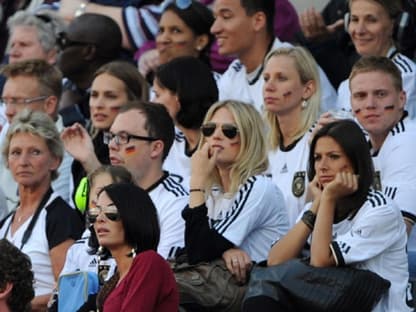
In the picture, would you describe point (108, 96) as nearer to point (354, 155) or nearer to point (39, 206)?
point (39, 206)

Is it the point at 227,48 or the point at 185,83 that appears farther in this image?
the point at 227,48

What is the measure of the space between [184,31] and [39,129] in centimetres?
177

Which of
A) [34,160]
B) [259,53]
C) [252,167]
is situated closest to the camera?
[252,167]

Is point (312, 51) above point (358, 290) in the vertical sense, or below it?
above

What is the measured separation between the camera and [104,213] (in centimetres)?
767

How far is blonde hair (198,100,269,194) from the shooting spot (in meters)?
8.50

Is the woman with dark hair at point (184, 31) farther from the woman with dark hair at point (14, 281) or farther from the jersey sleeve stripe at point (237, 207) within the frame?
the woman with dark hair at point (14, 281)

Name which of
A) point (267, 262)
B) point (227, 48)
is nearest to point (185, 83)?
point (227, 48)

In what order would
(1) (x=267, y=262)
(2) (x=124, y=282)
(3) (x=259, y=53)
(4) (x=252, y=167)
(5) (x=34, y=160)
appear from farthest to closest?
1. (3) (x=259, y=53)
2. (5) (x=34, y=160)
3. (4) (x=252, y=167)
4. (1) (x=267, y=262)
5. (2) (x=124, y=282)

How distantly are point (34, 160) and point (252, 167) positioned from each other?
1496 mm

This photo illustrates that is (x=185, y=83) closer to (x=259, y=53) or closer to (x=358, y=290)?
(x=259, y=53)

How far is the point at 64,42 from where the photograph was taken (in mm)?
11547

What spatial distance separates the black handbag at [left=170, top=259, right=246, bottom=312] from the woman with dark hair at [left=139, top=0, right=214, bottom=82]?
3.07 m

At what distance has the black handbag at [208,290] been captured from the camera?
26.1 ft
